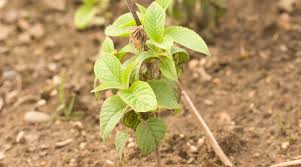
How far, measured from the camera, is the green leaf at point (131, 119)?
2117mm

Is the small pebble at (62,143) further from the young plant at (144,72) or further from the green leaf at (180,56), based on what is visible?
the green leaf at (180,56)

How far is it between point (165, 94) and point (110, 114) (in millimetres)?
197

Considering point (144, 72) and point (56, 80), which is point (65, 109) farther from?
point (144, 72)

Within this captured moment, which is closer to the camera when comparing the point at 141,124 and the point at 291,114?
the point at 141,124

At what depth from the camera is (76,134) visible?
2664mm

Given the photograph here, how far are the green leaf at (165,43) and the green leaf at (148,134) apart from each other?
0.90 feet

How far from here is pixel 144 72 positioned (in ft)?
7.04

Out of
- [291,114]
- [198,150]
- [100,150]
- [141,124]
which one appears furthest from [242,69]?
[141,124]

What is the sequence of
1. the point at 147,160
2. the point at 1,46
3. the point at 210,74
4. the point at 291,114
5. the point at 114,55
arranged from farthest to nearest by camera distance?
the point at 1,46 < the point at 210,74 < the point at 291,114 < the point at 147,160 < the point at 114,55

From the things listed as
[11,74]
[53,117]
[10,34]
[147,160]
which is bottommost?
[147,160]

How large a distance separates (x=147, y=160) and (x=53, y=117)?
1.76 feet

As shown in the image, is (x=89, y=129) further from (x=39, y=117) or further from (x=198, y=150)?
(x=198, y=150)

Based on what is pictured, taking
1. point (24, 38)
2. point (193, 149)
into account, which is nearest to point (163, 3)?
point (193, 149)

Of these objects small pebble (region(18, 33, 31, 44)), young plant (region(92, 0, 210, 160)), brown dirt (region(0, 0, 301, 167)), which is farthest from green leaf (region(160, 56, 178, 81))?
small pebble (region(18, 33, 31, 44))
